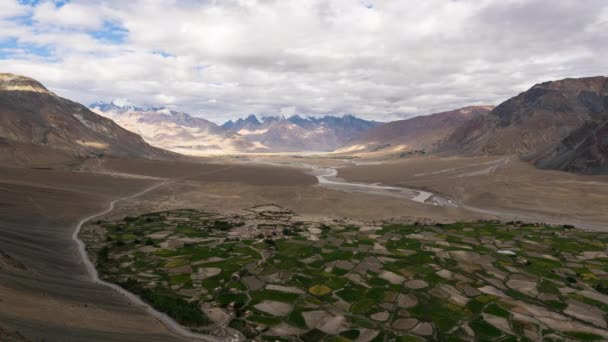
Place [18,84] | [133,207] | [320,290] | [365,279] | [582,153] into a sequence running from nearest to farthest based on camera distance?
[320,290]
[365,279]
[133,207]
[582,153]
[18,84]

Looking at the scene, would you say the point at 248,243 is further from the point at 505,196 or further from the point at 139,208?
the point at 505,196

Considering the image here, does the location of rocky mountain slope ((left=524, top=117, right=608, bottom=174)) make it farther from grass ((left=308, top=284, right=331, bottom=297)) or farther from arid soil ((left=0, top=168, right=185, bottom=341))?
arid soil ((left=0, top=168, right=185, bottom=341))

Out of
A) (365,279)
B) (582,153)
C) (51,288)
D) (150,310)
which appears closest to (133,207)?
(51,288)

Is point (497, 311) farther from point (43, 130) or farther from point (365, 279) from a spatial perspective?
point (43, 130)

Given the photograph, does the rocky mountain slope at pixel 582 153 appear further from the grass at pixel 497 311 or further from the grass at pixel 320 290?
the grass at pixel 320 290

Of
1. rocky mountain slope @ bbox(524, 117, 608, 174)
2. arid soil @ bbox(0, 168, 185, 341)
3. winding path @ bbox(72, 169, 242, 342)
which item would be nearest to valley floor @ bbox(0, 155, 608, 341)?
arid soil @ bbox(0, 168, 185, 341)

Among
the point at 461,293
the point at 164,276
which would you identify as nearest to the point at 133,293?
the point at 164,276
